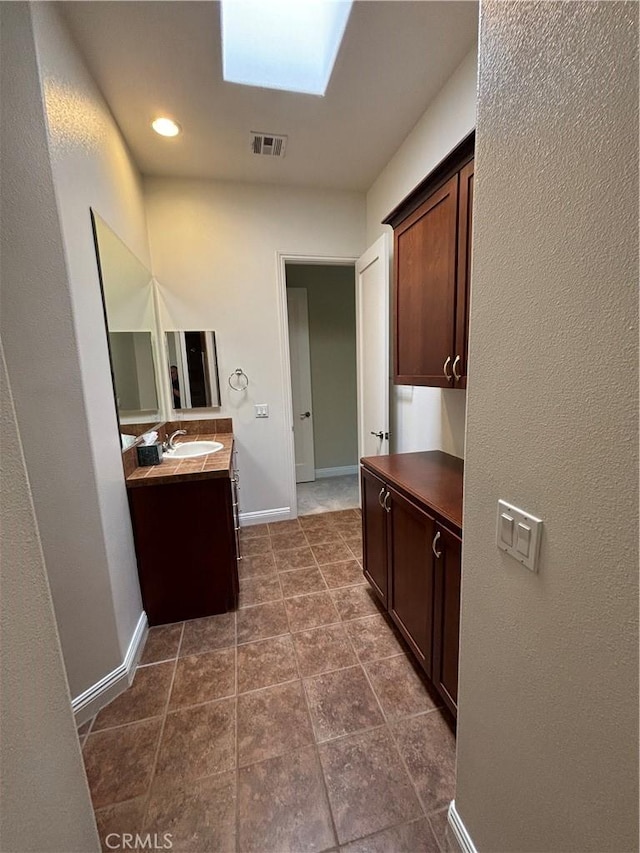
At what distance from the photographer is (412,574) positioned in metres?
1.55

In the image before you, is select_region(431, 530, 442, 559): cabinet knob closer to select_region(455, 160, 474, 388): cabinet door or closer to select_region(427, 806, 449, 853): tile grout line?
select_region(455, 160, 474, 388): cabinet door

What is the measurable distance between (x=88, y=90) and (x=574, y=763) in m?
2.88

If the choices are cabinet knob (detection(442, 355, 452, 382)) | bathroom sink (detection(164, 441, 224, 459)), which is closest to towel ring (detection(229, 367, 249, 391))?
bathroom sink (detection(164, 441, 224, 459))

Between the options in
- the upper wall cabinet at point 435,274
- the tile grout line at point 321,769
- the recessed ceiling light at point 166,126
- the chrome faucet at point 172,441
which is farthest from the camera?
the chrome faucet at point 172,441

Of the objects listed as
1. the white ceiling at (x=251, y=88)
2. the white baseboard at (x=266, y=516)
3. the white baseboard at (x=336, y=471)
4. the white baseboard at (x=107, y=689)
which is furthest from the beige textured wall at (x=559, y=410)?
the white baseboard at (x=336, y=471)

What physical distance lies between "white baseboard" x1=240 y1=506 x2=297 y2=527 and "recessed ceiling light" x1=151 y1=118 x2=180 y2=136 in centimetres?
285

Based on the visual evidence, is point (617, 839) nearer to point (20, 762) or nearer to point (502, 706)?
point (502, 706)

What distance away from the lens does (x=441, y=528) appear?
4.16 feet

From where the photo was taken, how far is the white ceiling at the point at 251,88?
147cm

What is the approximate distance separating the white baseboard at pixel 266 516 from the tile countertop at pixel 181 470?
1.08 metres

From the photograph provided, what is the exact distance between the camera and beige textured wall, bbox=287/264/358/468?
13.6 ft

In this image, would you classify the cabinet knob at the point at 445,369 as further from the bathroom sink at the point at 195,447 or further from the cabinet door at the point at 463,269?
the bathroom sink at the point at 195,447

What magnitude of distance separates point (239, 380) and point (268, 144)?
1.68 meters

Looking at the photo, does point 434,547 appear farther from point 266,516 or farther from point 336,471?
point 336,471
